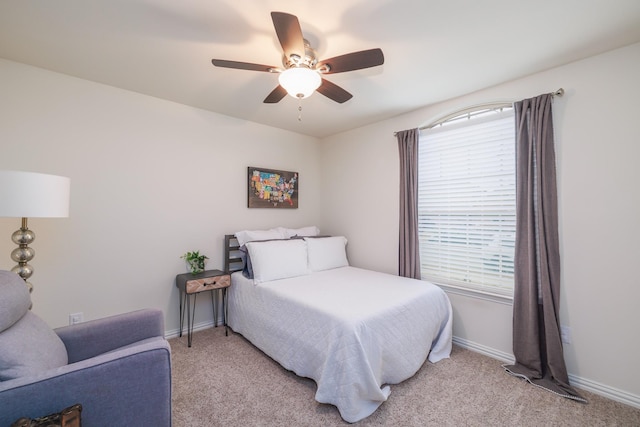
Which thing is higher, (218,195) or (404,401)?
(218,195)

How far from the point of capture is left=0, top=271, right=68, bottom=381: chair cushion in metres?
1.13

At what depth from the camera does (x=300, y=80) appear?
1.67 meters

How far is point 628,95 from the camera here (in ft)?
6.24

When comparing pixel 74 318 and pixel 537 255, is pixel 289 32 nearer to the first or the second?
pixel 537 255

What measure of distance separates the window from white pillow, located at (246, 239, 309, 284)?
4.47 feet

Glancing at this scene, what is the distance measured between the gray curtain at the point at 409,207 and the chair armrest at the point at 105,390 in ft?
7.77

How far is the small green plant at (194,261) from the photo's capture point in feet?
9.64

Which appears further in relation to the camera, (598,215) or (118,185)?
(118,185)

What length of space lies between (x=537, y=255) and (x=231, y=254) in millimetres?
3000

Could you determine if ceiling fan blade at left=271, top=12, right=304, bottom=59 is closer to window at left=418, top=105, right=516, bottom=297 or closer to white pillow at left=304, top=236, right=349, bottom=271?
window at left=418, top=105, right=516, bottom=297

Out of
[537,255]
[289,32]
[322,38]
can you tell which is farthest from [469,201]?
[289,32]

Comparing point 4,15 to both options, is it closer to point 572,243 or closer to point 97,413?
point 97,413

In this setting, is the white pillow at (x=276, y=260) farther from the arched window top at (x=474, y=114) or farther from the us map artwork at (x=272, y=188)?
the arched window top at (x=474, y=114)

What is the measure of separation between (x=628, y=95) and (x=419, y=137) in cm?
153
